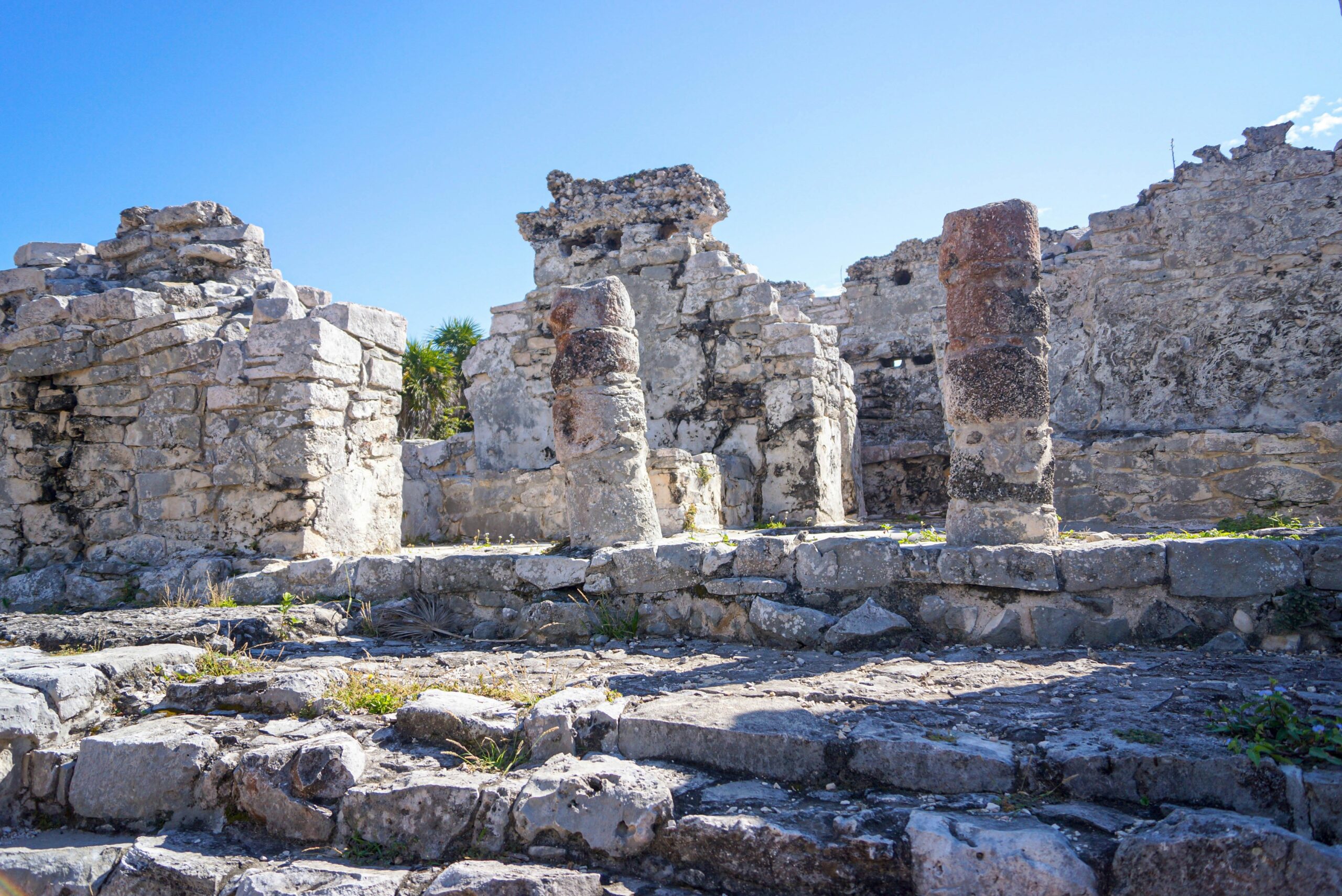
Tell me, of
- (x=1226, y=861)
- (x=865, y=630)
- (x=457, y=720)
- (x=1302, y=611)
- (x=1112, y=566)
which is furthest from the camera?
(x=865, y=630)

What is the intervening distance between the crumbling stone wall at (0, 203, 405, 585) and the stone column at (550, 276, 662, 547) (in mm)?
1771

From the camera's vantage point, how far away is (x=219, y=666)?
4457mm

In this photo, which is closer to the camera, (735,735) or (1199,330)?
(735,735)

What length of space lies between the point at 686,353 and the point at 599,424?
11.0ft

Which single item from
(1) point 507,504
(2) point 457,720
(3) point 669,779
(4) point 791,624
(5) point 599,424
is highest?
(5) point 599,424

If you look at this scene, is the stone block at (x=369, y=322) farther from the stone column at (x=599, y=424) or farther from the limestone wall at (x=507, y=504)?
the stone column at (x=599, y=424)

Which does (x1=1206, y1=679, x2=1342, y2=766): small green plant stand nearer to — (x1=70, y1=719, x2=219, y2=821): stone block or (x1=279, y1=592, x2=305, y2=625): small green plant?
(x1=70, y1=719, x2=219, y2=821): stone block

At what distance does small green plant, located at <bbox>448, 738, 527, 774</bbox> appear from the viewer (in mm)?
3416

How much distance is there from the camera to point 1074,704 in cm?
342

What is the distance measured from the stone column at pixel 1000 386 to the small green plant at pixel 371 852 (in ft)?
11.0

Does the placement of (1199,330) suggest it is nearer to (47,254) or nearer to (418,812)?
(418,812)

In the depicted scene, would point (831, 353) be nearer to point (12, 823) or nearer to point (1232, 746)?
point (1232, 746)

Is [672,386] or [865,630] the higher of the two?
[672,386]

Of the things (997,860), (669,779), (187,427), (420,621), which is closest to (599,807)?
(669,779)
